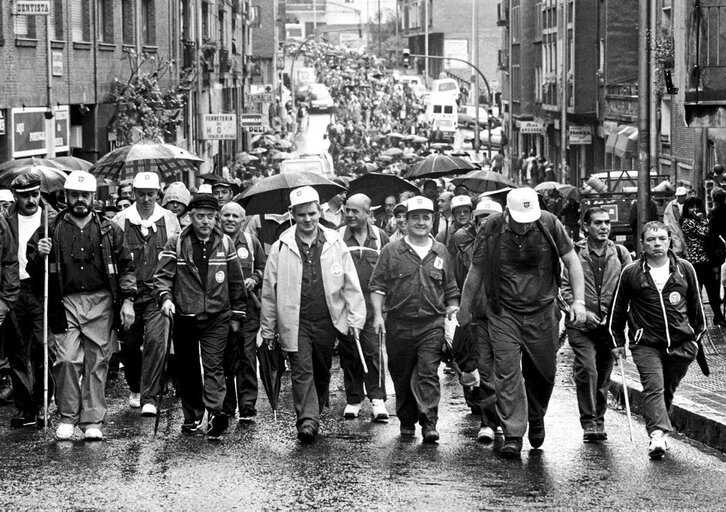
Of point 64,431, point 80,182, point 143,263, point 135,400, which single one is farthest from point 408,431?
point 80,182

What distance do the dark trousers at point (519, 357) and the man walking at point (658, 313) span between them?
0.50 meters

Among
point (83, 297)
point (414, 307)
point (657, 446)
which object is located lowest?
point (657, 446)

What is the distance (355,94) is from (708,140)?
180 feet

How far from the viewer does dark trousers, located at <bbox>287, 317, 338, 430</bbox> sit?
10711mm

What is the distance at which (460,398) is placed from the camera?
1330cm

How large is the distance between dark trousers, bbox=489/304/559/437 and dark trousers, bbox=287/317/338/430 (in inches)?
53.7

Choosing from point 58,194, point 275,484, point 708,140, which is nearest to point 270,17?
point 708,140

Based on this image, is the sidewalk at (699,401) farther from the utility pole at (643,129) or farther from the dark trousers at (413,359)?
the utility pole at (643,129)

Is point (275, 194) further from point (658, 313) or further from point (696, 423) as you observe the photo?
point (658, 313)

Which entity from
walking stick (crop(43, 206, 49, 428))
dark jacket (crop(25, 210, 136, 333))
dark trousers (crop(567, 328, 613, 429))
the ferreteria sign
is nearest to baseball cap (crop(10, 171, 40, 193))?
walking stick (crop(43, 206, 49, 428))

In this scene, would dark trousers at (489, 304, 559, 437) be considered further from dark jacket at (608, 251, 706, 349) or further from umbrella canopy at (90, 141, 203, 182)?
umbrella canopy at (90, 141, 203, 182)

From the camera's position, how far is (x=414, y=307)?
10859 millimetres

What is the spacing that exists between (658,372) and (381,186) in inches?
415

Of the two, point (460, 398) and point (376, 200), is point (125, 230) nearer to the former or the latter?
point (460, 398)
